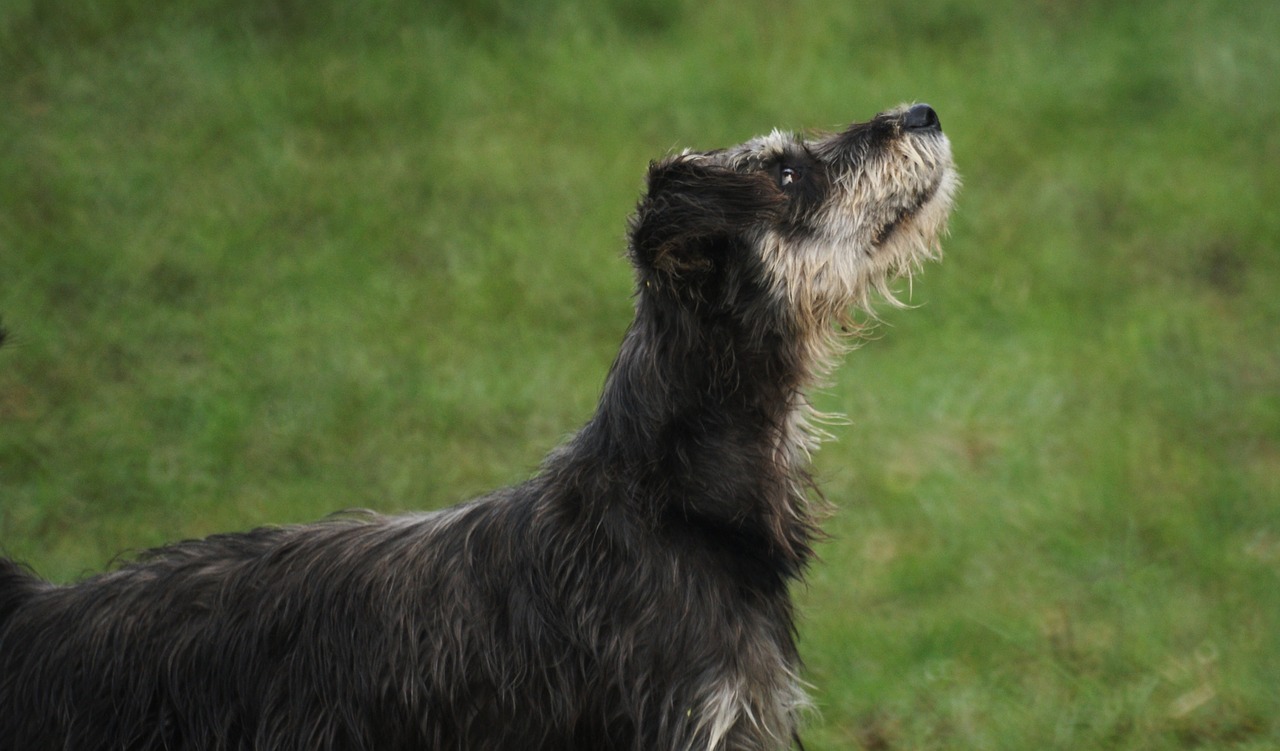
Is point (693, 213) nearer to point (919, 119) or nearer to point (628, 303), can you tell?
point (919, 119)

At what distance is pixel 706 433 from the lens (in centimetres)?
416

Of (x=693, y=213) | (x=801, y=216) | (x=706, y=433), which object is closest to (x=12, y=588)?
(x=706, y=433)

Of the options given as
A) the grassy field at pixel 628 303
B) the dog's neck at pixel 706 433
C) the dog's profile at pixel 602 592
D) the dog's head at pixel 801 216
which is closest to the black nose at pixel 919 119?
the dog's head at pixel 801 216

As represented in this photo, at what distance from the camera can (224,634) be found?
420 cm

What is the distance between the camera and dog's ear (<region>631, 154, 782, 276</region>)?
409 cm

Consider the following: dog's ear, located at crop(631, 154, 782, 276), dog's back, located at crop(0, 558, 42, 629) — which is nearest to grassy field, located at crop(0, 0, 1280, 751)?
dog's back, located at crop(0, 558, 42, 629)

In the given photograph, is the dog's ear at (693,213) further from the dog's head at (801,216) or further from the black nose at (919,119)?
the black nose at (919,119)

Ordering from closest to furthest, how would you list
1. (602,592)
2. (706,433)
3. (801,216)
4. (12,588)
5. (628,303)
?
(602,592), (706,433), (801,216), (12,588), (628,303)

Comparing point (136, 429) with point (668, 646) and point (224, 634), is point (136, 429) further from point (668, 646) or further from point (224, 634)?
point (668, 646)

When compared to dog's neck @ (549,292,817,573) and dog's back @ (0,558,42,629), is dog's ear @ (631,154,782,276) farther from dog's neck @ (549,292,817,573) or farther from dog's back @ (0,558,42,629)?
dog's back @ (0,558,42,629)

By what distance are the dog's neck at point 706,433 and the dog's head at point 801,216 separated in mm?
122

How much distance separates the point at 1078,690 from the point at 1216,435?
2.56m

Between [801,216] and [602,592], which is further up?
[801,216]

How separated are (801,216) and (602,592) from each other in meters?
1.32
